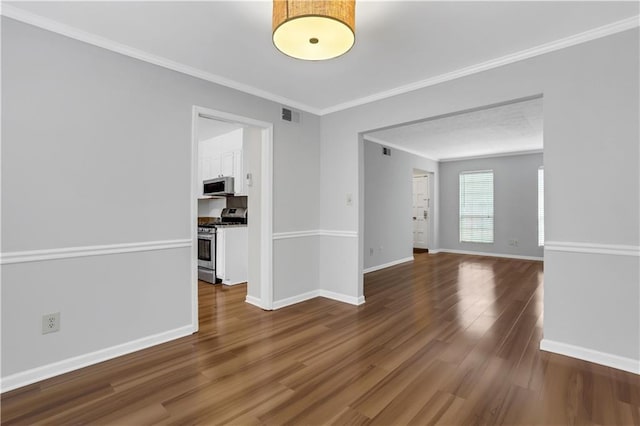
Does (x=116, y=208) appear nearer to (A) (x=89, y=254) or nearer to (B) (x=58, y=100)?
(A) (x=89, y=254)

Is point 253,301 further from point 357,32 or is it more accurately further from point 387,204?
point 387,204

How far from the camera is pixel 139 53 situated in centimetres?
270

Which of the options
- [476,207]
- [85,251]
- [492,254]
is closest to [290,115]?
[85,251]

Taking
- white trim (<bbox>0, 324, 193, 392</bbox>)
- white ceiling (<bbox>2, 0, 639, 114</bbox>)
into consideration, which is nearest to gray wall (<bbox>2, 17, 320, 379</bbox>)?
white trim (<bbox>0, 324, 193, 392</bbox>)

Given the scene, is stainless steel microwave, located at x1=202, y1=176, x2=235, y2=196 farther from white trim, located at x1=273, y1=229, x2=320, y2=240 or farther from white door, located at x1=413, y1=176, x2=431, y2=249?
white door, located at x1=413, y1=176, x2=431, y2=249

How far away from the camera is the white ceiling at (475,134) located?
4.60 metres

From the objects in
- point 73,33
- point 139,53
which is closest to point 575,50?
point 139,53

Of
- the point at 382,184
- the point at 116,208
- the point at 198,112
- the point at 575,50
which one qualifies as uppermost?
the point at 575,50

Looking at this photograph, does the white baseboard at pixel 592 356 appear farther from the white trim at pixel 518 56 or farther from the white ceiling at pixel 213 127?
the white ceiling at pixel 213 127

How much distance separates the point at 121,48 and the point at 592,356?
4.60 m

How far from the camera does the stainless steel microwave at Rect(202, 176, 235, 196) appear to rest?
18.1ft

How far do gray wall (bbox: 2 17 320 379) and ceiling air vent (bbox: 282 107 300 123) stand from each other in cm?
87

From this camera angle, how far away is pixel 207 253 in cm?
518

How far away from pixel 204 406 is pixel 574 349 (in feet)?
9.40
